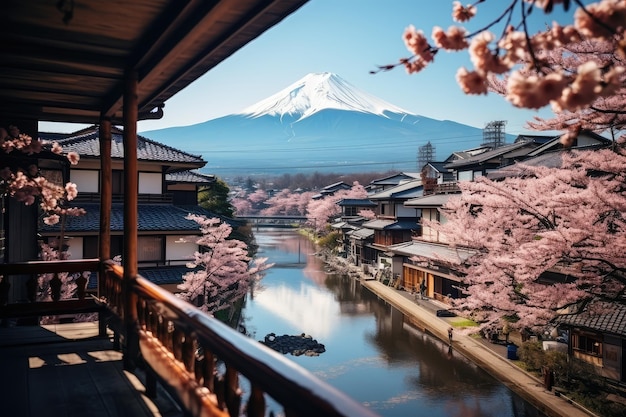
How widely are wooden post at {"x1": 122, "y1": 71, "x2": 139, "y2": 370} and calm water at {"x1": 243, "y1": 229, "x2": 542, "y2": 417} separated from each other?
8.53ft

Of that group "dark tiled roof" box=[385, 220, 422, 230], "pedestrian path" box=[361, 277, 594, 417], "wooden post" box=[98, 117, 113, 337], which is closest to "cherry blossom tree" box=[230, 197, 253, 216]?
"dark tiled roof" box=[385, 220, 422, 230]

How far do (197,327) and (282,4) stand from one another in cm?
182

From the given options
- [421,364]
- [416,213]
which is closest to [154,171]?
[421,364]

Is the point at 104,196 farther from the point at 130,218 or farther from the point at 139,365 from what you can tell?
the point at 139,365

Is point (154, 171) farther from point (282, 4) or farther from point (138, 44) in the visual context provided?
point (282, 4)

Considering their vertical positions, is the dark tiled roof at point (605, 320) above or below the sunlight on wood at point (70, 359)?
below

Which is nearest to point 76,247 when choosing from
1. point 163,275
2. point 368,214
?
point 163,275

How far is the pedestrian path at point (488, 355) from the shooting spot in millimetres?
11508

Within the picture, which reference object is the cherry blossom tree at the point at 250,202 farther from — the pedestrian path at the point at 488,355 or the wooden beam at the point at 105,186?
the wooden beam at the point at 105,186

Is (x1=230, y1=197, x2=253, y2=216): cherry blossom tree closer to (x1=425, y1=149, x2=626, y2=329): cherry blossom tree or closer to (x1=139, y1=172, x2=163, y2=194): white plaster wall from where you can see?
(x1=139, y1=172, x2=163, y2=194): white plaster wall

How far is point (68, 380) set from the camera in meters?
4.41

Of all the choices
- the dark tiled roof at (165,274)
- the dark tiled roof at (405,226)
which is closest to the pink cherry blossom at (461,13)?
the dark tiled roof at (165,274)

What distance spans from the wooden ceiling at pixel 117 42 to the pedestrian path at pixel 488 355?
1124 centimetres

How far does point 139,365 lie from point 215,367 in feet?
7.53
